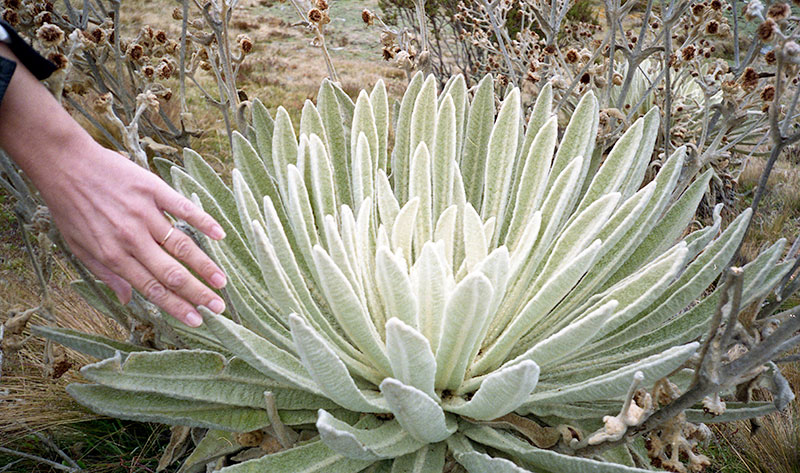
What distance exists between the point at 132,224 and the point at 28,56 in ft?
1.05

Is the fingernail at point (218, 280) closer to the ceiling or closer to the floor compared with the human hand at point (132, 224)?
closer to the floor

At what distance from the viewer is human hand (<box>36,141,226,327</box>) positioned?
89 centimetres

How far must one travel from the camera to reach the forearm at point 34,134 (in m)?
0.89

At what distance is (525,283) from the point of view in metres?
1.24

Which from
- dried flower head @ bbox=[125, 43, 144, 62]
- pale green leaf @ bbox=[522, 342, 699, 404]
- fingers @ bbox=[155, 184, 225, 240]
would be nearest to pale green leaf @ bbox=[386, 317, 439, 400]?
pale green leaf @ bbox=[522, 342, 699, 404]

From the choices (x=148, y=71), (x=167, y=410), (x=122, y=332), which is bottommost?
(x=122, y=332)

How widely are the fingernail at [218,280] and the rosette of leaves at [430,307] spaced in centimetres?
6

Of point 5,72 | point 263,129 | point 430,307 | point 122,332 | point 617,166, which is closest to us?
point 5,72

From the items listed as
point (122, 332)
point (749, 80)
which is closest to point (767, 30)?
point (749, 80)

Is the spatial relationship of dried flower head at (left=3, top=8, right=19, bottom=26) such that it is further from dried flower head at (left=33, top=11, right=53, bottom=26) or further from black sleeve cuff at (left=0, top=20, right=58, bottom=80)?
black sleeve cuff at (left=0, top=20, right=58, bottom=80)

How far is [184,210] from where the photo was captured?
36.8 inches

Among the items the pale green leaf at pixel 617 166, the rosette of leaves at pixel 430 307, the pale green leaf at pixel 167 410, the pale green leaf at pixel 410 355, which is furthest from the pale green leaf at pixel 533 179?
the pale green leaf at pixel 167 410

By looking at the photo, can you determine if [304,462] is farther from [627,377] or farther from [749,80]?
[749,80]

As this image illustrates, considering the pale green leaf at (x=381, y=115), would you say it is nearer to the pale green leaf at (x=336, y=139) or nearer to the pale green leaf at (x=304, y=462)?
the pale green leaf at (x=336, y=139)
